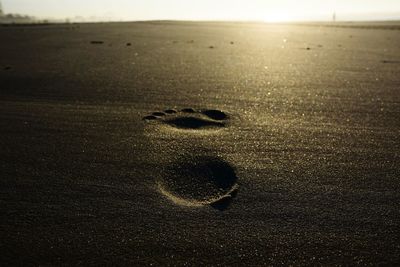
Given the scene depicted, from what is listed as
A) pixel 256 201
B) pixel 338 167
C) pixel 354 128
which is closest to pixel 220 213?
pixel 256 201

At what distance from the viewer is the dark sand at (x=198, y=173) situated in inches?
36.6

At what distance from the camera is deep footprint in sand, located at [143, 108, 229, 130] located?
1707 mm

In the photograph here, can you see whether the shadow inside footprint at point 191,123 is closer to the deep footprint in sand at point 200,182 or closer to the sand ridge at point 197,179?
the sand ridge at point 197,179

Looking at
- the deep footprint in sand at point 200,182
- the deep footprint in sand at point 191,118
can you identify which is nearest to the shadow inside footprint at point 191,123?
the deep footprint in sand at point 191,118

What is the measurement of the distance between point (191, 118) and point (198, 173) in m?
0.57

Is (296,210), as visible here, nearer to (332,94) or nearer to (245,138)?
(245,138)

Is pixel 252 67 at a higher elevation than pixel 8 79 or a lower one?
higher

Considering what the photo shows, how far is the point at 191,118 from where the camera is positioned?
1.79 metres

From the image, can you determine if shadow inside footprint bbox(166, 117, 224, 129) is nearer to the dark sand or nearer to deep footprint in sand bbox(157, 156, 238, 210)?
the dark sand

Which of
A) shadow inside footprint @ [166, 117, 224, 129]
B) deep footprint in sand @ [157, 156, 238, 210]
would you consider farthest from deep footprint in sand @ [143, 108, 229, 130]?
deep footprint in sand @ [157, 156, 238, 210]

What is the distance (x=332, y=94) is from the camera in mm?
2240

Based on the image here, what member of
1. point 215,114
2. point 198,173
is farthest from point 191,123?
point 198,173

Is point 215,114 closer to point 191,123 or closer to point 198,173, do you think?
point 191,123

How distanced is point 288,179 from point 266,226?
0.27 m
